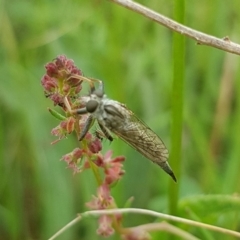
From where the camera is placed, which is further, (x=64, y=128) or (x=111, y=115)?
(x=111, y=115)

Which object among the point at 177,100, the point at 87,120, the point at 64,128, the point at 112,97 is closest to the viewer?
the point at 64,128

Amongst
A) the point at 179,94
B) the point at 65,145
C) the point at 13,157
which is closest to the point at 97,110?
the point at 179,94

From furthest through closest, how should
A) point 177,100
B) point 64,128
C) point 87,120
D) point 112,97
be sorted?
point 112,97 → point 177,100 → point 87,120 → point 64,128

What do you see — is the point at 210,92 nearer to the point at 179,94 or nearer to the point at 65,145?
the point at 65,145

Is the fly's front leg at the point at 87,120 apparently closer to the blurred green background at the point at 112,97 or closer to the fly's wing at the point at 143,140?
the fly's wing at the point at 143,140

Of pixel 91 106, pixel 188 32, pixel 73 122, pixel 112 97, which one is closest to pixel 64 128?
pixel 73 122

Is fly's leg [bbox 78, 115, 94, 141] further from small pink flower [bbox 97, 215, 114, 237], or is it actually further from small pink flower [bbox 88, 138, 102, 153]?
small pink flower [bbox 97, 215, 114, 237]

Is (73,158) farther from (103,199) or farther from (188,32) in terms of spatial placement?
(188,32)
